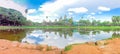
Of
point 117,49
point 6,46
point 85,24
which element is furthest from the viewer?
point 85,24

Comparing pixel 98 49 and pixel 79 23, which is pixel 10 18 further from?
pixel 98 49

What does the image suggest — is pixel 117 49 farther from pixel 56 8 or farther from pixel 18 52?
pixel 56 8

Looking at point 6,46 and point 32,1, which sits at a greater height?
point 32,1

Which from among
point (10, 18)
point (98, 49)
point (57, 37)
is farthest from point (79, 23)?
point (98, 49)

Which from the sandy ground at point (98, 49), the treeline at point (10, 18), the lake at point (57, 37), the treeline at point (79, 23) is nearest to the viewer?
the sandy ground at point (98, 49)

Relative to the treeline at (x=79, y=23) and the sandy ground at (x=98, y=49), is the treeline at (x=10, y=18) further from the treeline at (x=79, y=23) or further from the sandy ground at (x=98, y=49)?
the sandy ground at (x=98, y=49)

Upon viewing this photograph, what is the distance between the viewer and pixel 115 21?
105 feet

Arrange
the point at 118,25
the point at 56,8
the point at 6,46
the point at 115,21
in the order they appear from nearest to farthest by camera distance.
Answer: the point at 6,46 < the point at 56,8 < the point at 115,21 < the point at 118,25

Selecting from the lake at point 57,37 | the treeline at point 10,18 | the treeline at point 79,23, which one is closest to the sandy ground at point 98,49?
the lake at point 57,37

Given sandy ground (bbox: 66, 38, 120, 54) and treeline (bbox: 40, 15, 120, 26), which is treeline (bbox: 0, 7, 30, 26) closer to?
treeline (bbox: 40, 15, 120, 26)

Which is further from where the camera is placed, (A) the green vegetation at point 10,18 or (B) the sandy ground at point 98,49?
(A) the green vegetation at point 10,18

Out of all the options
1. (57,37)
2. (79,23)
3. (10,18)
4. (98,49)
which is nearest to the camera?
(98,49)

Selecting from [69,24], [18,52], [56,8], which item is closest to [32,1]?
[56,8]

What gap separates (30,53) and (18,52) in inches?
19.1
